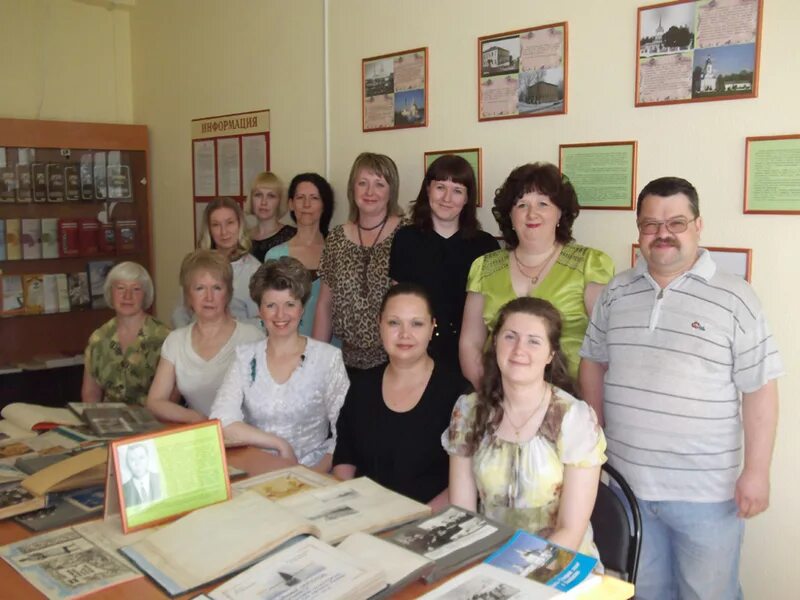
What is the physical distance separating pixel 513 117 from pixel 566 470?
156cm

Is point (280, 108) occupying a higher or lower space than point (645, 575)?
higher

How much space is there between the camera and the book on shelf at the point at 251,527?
4.75 ft

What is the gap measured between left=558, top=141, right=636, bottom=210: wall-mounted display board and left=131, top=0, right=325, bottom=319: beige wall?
1.52 meters

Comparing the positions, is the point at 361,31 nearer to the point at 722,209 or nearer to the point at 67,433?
the point at 722,209

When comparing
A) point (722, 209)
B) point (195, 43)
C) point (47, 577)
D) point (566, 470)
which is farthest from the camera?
point (195, 43)

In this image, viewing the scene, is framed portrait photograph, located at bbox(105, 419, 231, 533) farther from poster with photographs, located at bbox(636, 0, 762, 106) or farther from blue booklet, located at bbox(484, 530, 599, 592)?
poster with photographs, located at bbox(636, 0, 762, 106)

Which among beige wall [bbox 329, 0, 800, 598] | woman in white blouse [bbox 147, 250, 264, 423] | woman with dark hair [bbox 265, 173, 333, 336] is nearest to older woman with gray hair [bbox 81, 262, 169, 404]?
woman in white blouse [bbox 147, 250, 264, 423]

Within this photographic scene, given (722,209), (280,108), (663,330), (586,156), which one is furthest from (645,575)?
(280,108)

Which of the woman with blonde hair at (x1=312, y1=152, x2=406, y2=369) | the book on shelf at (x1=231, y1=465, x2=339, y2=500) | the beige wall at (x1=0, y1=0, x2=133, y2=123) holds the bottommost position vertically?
the book on shelf at (x1=231, y1=465, x2=339, y2=500)

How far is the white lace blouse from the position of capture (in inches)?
99.2

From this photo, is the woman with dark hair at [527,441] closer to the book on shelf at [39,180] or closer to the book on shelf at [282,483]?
the book on shelf at [282,483]

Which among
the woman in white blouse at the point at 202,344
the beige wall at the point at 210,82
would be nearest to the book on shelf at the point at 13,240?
the beige wall at the point at 210,82

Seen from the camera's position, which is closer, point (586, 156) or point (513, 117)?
point (586, 156)

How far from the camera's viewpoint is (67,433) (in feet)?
7.93
